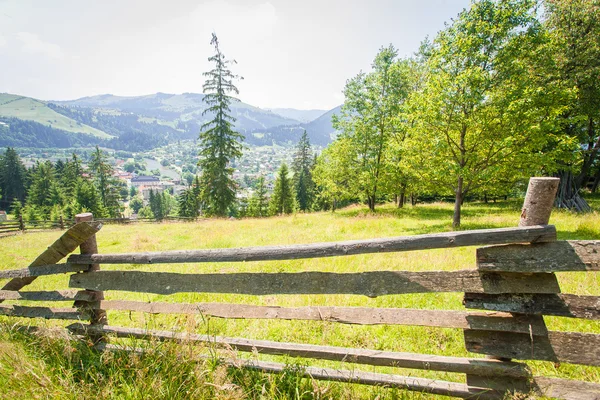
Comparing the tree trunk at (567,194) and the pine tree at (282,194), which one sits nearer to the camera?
the tree trunk at (567,194)

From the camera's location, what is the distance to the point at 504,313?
251cm

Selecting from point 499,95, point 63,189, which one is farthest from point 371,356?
point 63,189

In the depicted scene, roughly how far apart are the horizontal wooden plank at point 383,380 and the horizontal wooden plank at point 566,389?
1.20ft

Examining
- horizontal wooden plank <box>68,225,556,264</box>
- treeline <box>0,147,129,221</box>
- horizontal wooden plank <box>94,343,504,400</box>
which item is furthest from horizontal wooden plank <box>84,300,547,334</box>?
treeline <box>0,147,129,221</box>

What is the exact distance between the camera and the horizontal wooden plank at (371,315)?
244 cm

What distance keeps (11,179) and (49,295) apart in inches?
4079

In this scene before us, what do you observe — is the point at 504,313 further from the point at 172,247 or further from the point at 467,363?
the point at 172,247

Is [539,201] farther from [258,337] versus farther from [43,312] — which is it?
[43,312]

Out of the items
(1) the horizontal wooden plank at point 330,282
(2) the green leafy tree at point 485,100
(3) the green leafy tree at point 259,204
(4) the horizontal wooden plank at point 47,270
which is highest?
(2) the green leafy tree at point 485,100

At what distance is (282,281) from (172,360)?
1.48 meters

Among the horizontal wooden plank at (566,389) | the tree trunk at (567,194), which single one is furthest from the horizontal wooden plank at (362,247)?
the tree trunk at (567,194)

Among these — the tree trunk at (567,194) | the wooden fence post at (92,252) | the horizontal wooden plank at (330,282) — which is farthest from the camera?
the tree trunk at (567,194)

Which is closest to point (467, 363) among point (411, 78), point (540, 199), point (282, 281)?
point (540, 199)

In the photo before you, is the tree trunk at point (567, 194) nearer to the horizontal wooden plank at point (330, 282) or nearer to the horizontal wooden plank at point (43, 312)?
the horizontal wooden plank at point (330, 282)
